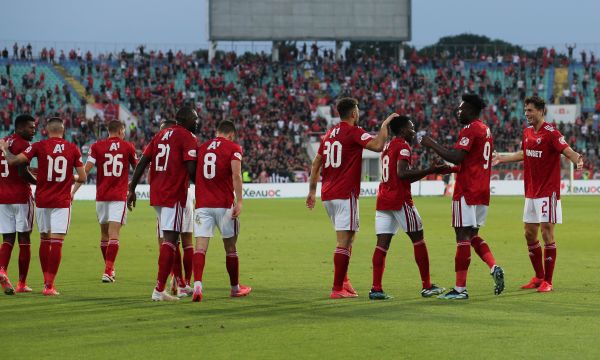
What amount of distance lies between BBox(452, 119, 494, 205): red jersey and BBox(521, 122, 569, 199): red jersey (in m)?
1.20

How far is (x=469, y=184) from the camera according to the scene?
41.0ft

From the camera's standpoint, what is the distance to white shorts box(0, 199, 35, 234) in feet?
44.9

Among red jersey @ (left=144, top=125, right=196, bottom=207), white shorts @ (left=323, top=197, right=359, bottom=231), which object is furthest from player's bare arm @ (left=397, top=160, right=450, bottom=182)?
red jersey @ (left=144, top=125, right=196, bottom=207)

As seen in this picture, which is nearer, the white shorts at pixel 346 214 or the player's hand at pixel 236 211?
the player's hand at pixel 236 211

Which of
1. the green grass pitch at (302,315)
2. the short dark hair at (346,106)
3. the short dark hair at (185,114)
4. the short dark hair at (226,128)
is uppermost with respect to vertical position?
the short dark hair at (346,106)

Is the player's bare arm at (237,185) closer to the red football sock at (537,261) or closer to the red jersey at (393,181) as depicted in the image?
the red jersey at (393,181)

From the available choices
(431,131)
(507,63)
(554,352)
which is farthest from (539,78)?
(554,352)

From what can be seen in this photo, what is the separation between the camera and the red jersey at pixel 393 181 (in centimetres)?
1255

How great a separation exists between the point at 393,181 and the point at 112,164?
15.6 ft

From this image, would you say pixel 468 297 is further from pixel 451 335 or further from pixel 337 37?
pixel 337 37

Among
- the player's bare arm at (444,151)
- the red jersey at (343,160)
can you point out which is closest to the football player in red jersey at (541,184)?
the player's bare arm at (444,151)

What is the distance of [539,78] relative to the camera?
73.8 m

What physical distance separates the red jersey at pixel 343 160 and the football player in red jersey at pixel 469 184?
111cm

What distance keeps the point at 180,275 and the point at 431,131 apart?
173ft
